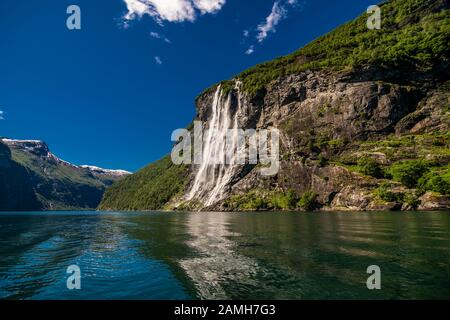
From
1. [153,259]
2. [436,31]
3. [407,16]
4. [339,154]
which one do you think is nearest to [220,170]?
[339,154]

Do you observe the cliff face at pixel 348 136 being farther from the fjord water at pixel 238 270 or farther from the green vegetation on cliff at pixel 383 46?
the fjord water at pixel 238 270

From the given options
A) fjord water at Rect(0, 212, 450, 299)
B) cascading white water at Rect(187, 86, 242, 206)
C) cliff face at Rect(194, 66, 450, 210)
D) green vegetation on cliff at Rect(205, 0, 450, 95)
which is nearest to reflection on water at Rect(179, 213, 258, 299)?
fjord water at Rect(0, 212, 450, 299)

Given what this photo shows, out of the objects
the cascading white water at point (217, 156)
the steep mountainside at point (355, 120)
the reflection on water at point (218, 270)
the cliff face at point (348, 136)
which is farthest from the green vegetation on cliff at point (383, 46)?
the reflection on water at point (218, 270)

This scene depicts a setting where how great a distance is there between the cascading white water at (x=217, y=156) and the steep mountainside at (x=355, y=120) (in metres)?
0.80

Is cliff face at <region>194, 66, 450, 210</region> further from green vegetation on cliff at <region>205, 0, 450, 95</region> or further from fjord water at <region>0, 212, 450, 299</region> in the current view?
fjord water at <region>0, 212, 450, 299</region>

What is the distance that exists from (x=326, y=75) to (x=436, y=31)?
42.7 m

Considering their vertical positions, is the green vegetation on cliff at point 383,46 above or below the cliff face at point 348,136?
above

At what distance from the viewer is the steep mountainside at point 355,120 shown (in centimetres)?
8050

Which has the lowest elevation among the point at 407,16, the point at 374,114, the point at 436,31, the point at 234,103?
the point at 374,114

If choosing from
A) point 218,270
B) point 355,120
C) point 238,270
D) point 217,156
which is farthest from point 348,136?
point 218,270

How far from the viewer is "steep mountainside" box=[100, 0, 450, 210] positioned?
8050 cm

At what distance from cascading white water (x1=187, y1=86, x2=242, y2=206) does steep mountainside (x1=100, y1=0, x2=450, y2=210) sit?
802mm
